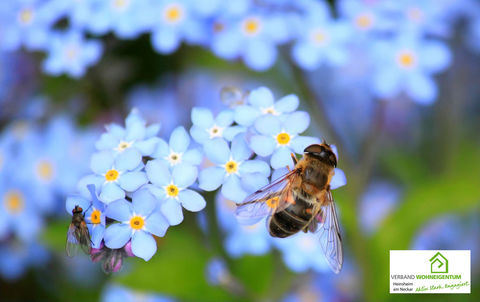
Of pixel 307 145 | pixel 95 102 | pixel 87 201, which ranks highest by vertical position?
pixel 95 102

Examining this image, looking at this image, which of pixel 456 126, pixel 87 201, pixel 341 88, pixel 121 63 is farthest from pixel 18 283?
pixel 456 126

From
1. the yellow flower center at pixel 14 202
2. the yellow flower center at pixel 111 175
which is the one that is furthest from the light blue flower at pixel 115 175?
the yellow flower center at pixel 14 202

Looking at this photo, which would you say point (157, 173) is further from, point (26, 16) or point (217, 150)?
point (26, 16)

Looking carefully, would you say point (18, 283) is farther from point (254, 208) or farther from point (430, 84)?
point (430, 84)

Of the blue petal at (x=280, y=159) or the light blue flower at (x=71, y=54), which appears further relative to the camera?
the light blue flower at (x=71, y=54)

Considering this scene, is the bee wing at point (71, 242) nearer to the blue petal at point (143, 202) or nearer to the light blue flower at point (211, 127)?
the blue petal at point (143, 202)

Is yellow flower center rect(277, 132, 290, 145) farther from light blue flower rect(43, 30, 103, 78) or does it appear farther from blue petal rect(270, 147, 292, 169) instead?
light blue flower rect(43, 30, 103, 78)

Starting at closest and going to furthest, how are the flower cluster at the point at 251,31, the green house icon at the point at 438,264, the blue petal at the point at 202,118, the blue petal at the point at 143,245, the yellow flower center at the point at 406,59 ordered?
the blue petal at the point at 143,245 < the blue petal at the point at 202,118 < the green house icon at the point at 438,264 < the flower cluster at the point at 251,31 < the yellow flower center at the point at 406,59
